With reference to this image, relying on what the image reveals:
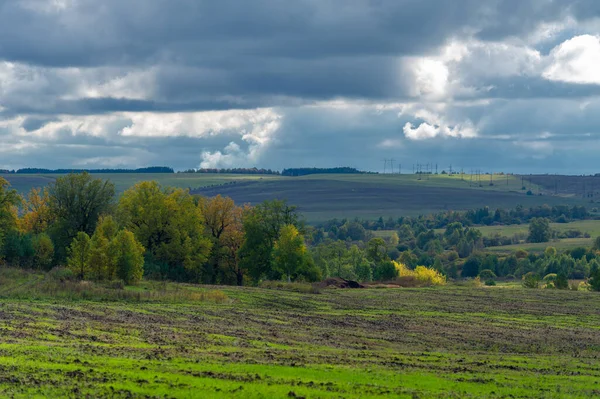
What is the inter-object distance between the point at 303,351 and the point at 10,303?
22.6 metres

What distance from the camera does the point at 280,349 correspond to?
36812mm

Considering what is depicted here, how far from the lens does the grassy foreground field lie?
82.5 ft

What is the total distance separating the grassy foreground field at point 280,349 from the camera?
2516 cm

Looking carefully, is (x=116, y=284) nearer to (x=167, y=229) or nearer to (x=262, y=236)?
(x=167, y=229)

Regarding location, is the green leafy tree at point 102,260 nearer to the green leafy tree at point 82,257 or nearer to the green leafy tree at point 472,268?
the green leafy tree at point 82,257

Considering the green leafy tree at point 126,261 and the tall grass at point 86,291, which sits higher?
the green leafy tree at point 126,261

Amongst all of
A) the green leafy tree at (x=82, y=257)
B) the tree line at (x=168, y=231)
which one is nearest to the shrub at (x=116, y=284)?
the green leafy tree at (x=82, y=257)

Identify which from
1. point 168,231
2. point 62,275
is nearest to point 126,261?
point 62,275

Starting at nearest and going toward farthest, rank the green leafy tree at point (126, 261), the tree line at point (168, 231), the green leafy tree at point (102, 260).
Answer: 1. the green leafy tree at point (126, 261)
2. the green leafy tree at point (102, 260)
3. the tree line at point (168, 231)

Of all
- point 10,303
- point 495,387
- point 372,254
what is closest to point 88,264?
point 10,303

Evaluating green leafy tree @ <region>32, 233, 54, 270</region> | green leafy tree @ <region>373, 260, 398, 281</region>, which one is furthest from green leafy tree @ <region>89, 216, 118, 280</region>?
green leafy tree @ <region>373, 260, 398, 281</region>

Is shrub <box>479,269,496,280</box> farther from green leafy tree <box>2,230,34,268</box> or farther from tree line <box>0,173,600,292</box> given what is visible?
green leafy tree <box>2,230,34,268</box>

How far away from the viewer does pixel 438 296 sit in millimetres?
89750

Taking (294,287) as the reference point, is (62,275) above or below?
above
